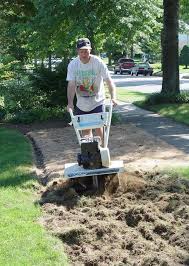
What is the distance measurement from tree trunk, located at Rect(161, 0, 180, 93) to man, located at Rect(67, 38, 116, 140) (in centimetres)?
1114

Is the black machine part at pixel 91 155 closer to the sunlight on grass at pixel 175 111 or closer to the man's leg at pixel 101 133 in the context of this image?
the man's leg at pixel 101 133

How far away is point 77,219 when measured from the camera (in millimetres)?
6055

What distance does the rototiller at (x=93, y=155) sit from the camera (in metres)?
6.90

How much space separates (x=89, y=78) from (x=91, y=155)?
3.58 ft

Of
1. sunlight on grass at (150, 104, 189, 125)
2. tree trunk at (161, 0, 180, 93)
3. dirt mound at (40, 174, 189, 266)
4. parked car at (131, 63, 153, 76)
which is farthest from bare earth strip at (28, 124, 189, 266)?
parked car at (131, 63, 153, 76)

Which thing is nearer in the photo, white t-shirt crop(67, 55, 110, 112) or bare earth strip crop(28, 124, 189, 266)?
bare earth strip crop(28, 124, 189, 266)

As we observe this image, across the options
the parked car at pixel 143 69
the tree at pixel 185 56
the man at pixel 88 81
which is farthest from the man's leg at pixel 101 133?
the tree at pixel 185 56

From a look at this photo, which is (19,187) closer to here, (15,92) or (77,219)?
(77,219)

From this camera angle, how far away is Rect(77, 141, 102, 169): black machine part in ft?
22.6

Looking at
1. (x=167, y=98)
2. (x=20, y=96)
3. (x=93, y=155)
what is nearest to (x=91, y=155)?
(x=93, y=155)

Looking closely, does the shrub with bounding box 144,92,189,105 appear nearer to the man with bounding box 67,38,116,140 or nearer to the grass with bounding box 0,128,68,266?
the grass with bounding box 0,128,68,266

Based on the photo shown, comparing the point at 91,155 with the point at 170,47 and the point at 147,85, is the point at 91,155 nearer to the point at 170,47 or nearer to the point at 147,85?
the point at 170,47

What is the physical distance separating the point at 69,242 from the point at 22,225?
2.22 feet

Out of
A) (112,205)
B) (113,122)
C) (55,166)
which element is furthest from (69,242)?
(113,122)
